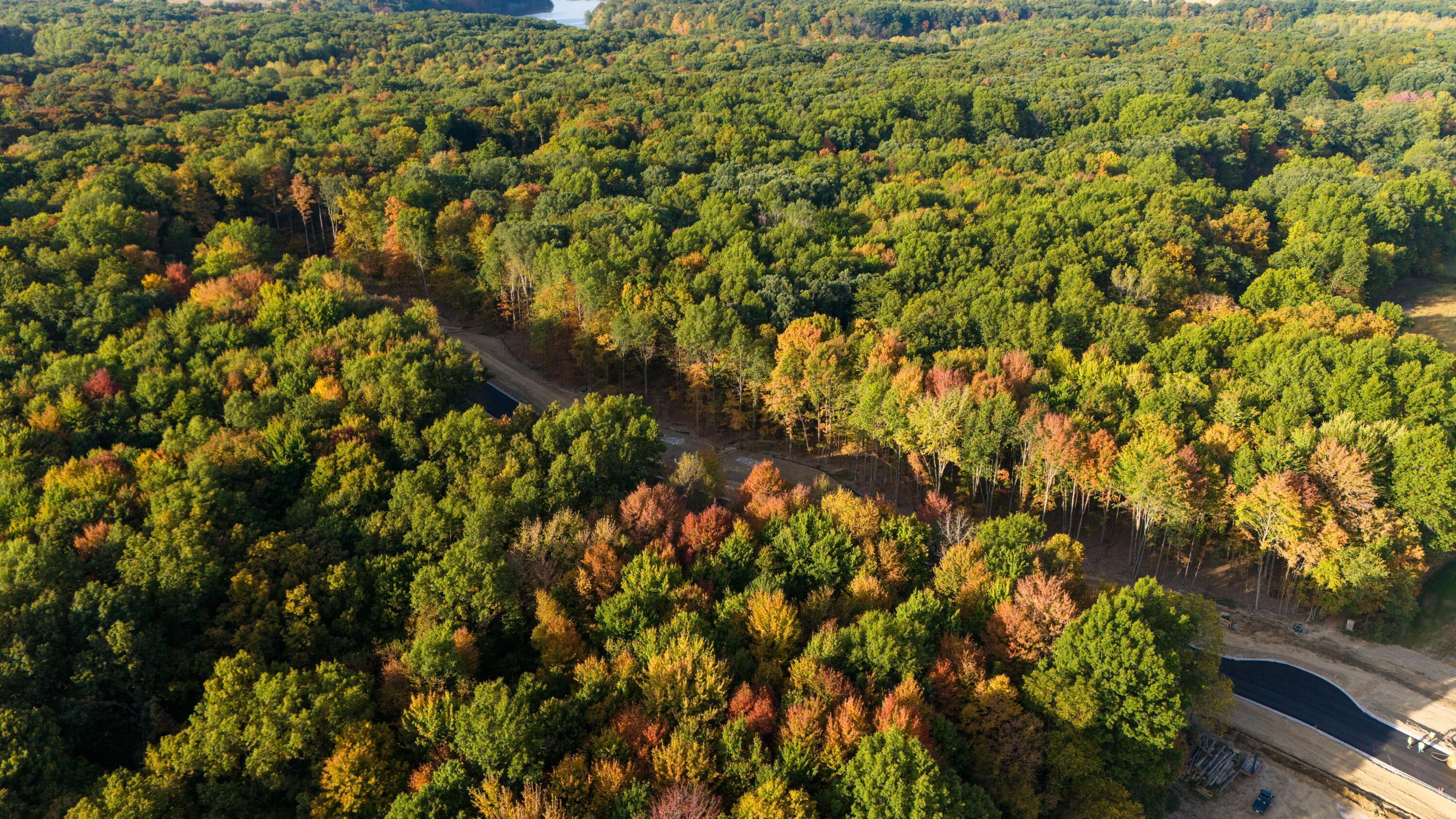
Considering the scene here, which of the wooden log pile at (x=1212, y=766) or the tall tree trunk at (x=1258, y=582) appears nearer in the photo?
the wooden log pile at (x=1212, y=766)

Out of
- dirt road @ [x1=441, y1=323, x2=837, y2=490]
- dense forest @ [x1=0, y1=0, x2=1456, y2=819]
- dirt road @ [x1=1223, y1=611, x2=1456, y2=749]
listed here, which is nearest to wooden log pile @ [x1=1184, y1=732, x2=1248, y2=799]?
dense forest @ [x1=0, y1=0, x2=1456, y2=819]

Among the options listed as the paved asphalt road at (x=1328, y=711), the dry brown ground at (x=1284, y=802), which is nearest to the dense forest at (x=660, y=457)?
the dry brown ground at (x=1284, y=802)

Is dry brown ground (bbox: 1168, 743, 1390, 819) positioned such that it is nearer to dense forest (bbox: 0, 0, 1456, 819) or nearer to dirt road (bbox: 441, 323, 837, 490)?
dense forest (bbox: 0, 0, 1456, 819)

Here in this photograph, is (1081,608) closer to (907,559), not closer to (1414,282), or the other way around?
(907,559)

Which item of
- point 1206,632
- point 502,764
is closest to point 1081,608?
point 1206,632

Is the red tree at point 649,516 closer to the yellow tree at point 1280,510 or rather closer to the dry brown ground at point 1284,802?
the dry brown ground at point 1284,802

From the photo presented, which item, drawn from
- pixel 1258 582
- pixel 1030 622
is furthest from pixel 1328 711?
pixel 1030 622
